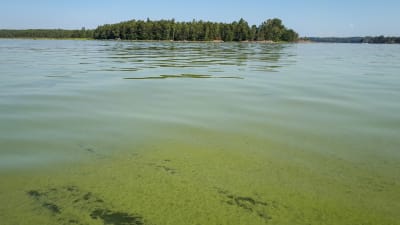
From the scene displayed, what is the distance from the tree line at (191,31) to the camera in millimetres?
116250

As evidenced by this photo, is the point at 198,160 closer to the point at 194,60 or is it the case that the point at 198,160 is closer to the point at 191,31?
the point at 194,60

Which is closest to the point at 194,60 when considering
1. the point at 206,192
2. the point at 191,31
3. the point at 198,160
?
the point at 198,160

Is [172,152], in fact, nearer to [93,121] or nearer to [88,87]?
[93,121]

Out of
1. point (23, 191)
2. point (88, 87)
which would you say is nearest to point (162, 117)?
point (23, 191)

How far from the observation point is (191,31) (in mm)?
116062

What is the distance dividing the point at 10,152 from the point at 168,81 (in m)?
7.21

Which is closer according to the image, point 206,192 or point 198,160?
point 206,192

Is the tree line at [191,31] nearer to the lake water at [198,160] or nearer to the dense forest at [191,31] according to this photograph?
the dense forest at [191,31]

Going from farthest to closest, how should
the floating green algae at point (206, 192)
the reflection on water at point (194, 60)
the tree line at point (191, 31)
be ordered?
1. the tree line at point (191, 31)
2. the reflection on water at point (194, 60)
3. the floating green algae at point (206, 192)

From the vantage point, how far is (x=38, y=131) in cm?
523

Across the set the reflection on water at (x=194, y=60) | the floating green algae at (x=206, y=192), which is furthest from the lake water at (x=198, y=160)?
the reflection on water at (x=194, y=60)

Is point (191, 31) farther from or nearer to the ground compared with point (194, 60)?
farther from the ground

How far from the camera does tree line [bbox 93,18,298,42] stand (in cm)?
11625

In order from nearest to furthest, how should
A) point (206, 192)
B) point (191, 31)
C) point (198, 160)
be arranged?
point (206, 192) → point (198, 160) → point (191, 31)
